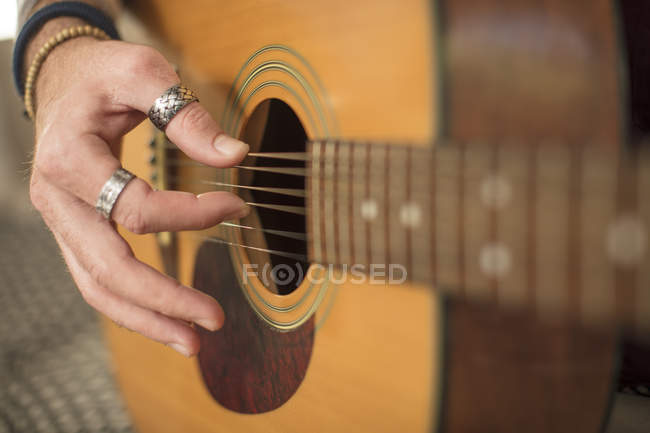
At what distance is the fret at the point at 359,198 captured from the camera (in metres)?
0.35

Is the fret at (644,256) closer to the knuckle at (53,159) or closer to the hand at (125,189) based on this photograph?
the hand at (125,189)

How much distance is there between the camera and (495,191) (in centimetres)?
28

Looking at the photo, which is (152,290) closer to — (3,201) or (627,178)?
(627,178)

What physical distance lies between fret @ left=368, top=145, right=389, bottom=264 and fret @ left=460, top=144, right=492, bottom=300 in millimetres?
63

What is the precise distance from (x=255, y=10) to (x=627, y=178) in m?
0.39

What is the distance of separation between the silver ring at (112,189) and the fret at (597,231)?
1.21ft

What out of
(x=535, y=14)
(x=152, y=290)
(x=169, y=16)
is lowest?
(x=152, y=290)

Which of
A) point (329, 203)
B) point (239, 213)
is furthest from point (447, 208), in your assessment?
point (239, 213)

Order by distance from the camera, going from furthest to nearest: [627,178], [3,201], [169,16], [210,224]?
[3,201], [169,16], [210,224], [627,178]

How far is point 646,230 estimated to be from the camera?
0.24 metres

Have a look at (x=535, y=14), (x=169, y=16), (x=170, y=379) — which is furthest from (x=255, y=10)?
(x=170, y=379)

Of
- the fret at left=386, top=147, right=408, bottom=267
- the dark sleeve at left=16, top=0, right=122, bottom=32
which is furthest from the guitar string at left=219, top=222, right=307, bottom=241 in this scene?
the dark sleeve at left=16, top=0, right=122, bottom=32

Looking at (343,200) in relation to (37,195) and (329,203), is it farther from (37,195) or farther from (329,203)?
(37,195)

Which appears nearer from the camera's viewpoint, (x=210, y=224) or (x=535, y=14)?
(x=535, y=14)
